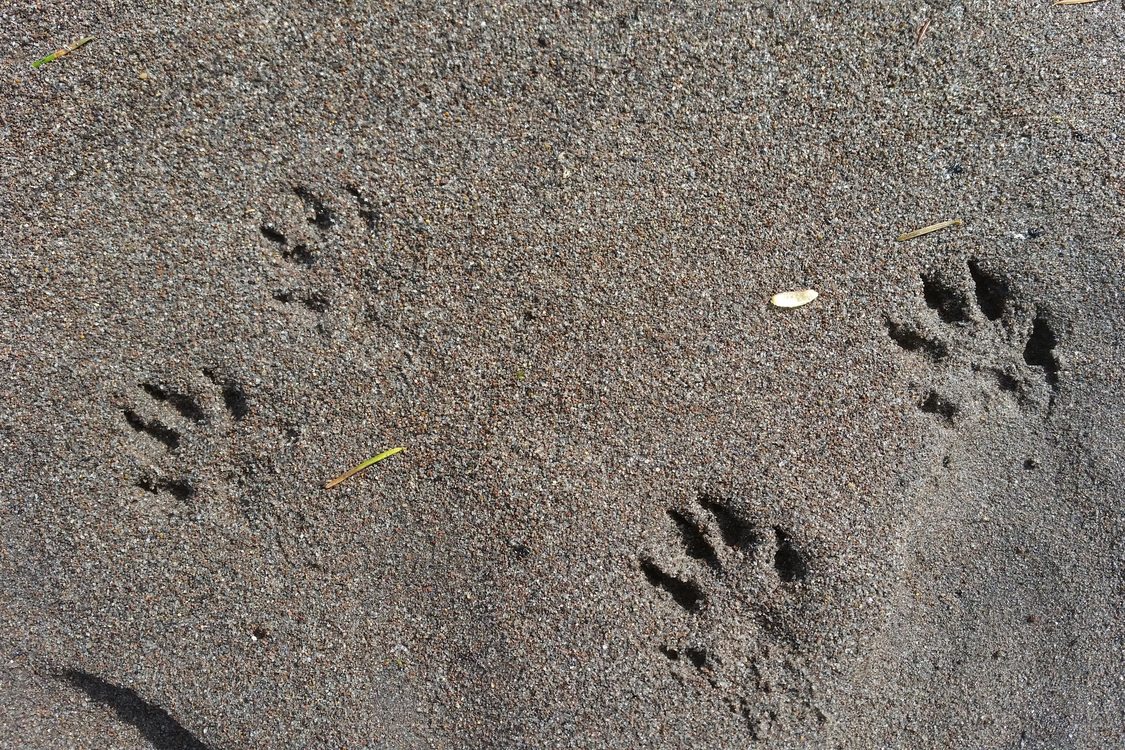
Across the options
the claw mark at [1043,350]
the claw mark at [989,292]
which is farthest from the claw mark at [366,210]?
the claw mark at [1043,350]

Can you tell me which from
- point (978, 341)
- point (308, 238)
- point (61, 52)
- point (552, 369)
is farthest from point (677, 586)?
point (61, 52)

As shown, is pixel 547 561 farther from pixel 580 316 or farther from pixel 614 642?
pixel 580 316

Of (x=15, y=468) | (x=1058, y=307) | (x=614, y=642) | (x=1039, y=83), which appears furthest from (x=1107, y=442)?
(x=15, y=468)

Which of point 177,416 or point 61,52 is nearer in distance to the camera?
point 61,52

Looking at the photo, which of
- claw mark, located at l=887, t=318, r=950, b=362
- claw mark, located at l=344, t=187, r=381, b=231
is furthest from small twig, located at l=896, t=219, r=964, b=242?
claw mark, located at l=344, t=187, r=381, b=231

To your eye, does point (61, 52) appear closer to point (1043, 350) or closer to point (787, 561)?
point (787, 561)

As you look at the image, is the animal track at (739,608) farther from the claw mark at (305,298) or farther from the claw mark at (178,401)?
the claw mark at (178,401)

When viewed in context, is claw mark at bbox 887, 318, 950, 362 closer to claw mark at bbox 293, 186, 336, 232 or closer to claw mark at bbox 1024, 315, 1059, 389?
claw mark at bbox 1024, 315, 1059, 389
